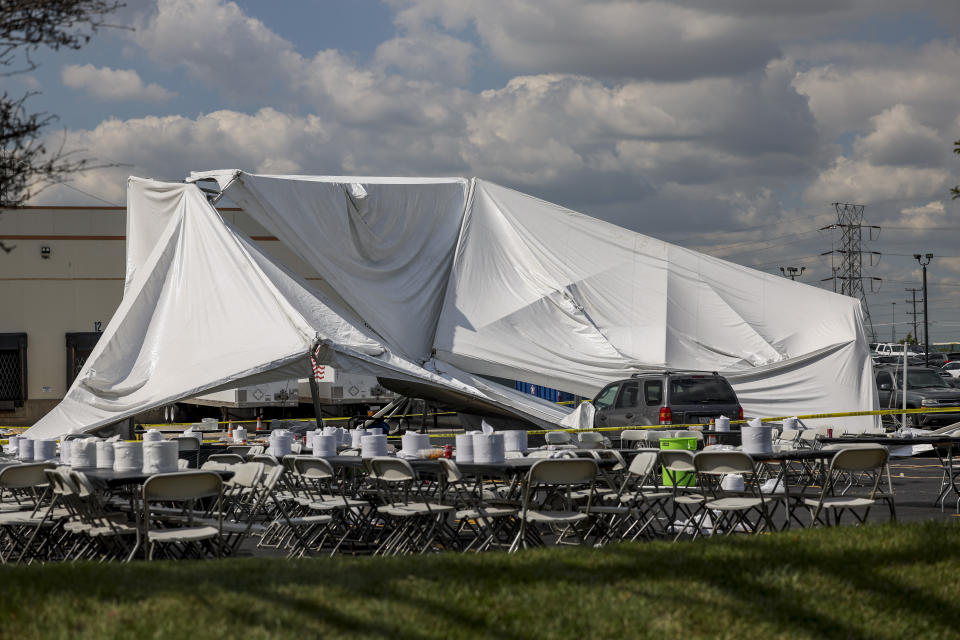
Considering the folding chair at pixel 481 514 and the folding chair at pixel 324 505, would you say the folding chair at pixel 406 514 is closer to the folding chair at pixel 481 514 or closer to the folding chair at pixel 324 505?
the folding chair at pixel 481 514

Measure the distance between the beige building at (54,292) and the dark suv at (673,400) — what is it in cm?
2331

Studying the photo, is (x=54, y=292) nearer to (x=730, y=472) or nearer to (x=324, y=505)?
(x=324, y=505)

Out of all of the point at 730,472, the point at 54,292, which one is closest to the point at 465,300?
the point at 730,472

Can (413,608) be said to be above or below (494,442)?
below

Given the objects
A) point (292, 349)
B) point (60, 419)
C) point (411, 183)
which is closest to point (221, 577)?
point (292, 349)

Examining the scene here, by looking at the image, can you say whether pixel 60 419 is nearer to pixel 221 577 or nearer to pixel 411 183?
pixel 411 183

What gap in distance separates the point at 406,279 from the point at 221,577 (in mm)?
16310

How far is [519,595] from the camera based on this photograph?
6031 mm

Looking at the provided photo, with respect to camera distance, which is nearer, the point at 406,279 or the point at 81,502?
the point at 81,502

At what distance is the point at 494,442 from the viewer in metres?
9.53

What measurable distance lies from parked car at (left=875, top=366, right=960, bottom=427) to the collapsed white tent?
11.6ft

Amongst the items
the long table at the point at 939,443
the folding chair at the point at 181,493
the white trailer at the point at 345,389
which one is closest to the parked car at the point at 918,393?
the long table at the point at 939,443

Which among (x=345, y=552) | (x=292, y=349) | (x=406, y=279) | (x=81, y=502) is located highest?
(x=406, y=279)

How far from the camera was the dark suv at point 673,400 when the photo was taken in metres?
17.2
